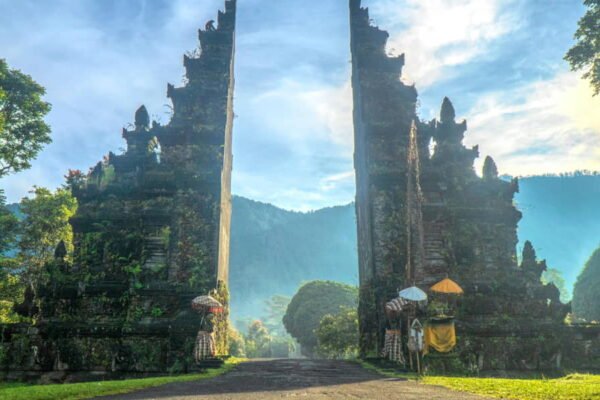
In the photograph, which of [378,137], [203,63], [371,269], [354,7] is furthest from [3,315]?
[354,7]

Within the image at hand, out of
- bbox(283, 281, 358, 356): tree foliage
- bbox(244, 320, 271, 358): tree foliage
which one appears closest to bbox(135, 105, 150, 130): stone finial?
bbox(283, 281, 358, 356): tree foliage

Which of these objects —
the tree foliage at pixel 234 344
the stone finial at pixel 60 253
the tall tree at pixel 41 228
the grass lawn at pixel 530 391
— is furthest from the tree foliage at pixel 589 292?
the tall tree at pixel 41 228

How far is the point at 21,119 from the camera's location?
28.1 meters

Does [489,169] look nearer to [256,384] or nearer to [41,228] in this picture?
[256,384]

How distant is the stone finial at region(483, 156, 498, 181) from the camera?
2447cm

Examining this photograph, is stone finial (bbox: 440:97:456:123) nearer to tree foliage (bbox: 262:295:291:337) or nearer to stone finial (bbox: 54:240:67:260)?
stone finial (bbox: 54:240:67:260)

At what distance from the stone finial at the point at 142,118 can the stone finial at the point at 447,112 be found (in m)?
16.9

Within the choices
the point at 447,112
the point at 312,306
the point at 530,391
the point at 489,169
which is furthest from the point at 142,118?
the point at 312,306

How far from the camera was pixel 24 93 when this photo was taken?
27828 millimetres

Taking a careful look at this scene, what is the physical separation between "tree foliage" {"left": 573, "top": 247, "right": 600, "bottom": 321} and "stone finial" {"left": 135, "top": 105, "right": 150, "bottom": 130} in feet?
142

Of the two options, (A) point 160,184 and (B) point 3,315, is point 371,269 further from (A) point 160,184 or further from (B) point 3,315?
(B) point 3,315

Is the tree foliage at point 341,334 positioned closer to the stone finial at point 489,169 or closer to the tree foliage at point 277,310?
the stone finial at point 489,169

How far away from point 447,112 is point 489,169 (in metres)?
4.04

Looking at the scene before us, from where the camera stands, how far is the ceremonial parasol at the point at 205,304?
1988cm
